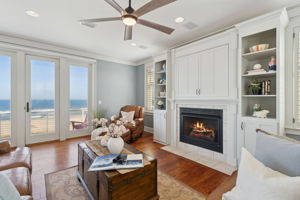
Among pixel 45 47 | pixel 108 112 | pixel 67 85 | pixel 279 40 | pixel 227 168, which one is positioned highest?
pixel 45 47

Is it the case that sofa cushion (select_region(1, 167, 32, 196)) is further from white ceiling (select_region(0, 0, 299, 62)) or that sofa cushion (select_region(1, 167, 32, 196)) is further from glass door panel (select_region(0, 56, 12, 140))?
glass door panel (select_region(0, 56, 12, 140))

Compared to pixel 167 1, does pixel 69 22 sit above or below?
above

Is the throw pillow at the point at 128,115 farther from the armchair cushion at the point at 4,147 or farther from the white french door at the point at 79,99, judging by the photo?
the armchair cushion at the point at 4,147

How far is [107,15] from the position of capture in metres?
2.59

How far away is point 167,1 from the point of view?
1581 millimetres

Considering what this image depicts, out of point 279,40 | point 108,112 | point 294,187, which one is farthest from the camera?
point 108,112

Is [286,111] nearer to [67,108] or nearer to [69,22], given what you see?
[69,22]

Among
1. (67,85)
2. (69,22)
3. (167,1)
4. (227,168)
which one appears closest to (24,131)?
(67,85)

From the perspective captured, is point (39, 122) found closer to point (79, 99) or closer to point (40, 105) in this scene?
point (40, 105)

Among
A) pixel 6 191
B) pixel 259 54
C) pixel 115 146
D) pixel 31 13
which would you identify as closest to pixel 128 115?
pixel 115 146

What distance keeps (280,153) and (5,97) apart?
17.1ft

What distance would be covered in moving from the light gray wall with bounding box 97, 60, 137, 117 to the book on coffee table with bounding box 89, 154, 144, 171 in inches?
141

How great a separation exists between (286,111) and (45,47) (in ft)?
18.3

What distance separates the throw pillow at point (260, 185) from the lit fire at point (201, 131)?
222 cm
